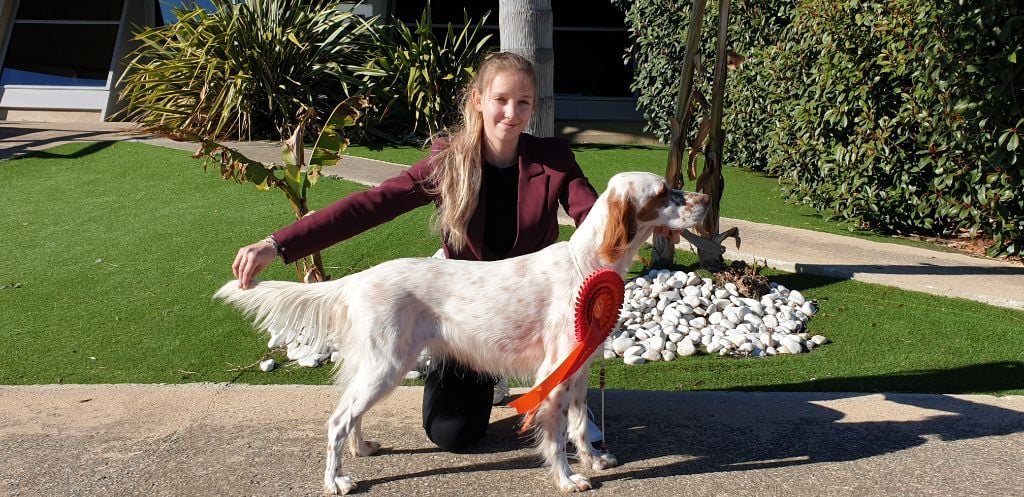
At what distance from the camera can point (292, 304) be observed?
375 cm

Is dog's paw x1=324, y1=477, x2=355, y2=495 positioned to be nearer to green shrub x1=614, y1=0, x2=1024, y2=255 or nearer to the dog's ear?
the dog's ear

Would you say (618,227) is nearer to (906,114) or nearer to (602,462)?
(602,462)

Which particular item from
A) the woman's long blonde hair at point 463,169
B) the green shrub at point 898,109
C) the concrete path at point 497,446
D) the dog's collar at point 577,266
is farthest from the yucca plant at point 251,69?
the dog's collar at point 577,266

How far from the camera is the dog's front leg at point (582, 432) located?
3953 mm

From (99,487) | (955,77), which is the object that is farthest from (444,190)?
(955,77)

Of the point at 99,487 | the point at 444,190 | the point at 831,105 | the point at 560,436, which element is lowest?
the point at 99,487

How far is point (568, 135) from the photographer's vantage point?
14.7 meters

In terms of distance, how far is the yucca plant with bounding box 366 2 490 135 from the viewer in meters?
12.2

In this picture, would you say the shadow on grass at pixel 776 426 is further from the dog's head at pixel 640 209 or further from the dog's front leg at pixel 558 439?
the dog's head at pixel 640 209

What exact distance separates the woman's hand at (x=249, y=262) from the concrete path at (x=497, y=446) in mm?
834

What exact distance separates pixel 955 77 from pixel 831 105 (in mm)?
1505

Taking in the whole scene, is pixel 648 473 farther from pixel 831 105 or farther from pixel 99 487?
pixel 831 105

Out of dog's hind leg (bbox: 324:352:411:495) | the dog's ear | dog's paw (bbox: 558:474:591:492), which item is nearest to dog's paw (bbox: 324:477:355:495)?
dog's hind leg (bbox: 324:352:411:495)

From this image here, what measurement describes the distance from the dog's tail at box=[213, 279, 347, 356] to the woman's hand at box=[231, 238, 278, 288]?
0.04m
